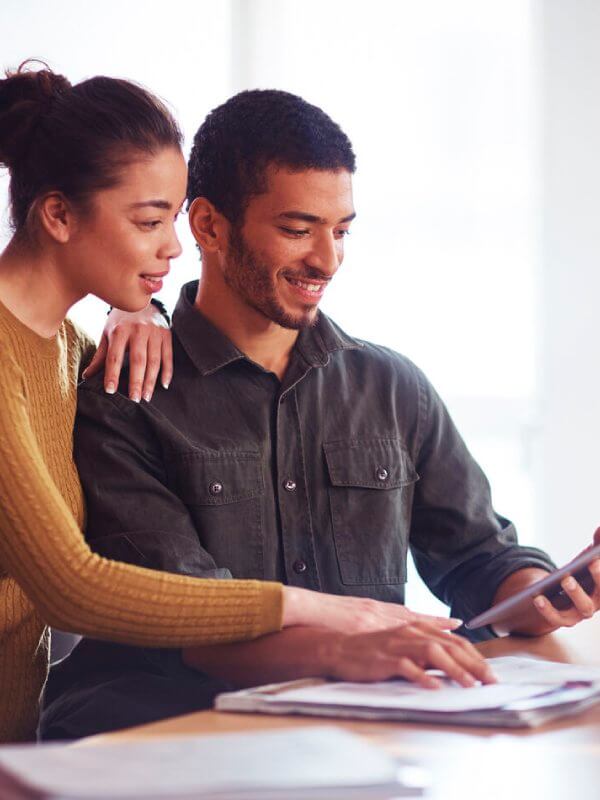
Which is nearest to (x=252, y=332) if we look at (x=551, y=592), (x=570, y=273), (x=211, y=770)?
(x=551, y=592)

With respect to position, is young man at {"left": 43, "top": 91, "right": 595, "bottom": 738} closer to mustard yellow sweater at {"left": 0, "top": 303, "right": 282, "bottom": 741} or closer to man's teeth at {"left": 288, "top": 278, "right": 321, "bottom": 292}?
man's teeth at {"left": 288, "top": 278, "right": 321, "bottom": 292}

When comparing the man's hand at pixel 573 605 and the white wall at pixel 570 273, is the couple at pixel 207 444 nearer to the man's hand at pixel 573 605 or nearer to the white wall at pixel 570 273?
the man's hand at pixel 573 605

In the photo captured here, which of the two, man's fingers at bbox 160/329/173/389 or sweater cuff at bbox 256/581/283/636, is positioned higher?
man's fingers at bbox 160/329/173/389

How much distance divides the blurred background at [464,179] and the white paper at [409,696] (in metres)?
2.63

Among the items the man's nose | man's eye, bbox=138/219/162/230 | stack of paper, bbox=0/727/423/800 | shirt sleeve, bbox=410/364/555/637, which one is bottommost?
shirt sleeve, bbox=410/364/555/637

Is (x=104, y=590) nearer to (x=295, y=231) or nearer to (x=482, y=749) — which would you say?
(x=482, y=749)

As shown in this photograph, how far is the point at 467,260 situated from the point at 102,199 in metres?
2.44

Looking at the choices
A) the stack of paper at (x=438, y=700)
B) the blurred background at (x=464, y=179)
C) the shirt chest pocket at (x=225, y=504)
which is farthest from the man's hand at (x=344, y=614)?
the blurred background at (x=464, y=179)

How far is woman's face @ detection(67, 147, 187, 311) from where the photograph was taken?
1.57 metres

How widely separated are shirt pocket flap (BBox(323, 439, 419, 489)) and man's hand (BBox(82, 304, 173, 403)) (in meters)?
0.28

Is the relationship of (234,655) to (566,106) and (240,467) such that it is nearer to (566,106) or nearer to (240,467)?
(240,467)

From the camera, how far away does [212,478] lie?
5.40ft

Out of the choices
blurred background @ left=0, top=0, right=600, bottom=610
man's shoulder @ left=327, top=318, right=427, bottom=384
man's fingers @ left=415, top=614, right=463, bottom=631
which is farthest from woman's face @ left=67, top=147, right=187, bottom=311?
blurred background @ left=0, top=0, right=600, bottom=610

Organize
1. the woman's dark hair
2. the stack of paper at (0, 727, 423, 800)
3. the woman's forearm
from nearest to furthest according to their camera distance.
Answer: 1. the stack of paper at (0, 727, 423, 800)
2. the woman's forearm
3. the woman's dark hair
